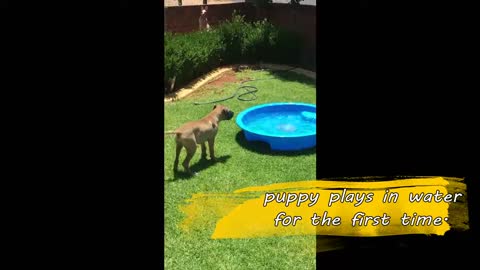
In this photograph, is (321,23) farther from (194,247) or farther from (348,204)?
(194,247)

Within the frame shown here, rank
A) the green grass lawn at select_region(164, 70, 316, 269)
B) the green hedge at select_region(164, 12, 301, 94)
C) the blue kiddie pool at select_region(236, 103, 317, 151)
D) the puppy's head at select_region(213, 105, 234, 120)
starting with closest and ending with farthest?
the green grass lawn at select_region(164, 70, 316, 269), the puppy's head at select_region(213, 105, 234, 120), the blue kiddie pool at select_region(236, 103, 317, 151), the green hedge at select_region(164, 12, 301, 94)

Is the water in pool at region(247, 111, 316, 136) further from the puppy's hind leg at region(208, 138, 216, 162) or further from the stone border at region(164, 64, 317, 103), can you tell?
the stone border at region(164, 64, 317, 103)

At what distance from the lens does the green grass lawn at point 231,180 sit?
334cm

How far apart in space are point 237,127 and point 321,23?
465 centimetres

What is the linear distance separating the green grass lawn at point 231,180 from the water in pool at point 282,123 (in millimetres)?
555

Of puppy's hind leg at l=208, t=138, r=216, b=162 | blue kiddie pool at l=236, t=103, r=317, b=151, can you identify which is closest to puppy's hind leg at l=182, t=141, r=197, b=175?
puppy's hind leg at l=208, t=138, r=216, b=162

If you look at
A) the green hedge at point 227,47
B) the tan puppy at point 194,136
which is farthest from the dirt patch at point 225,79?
the tan puppy at point 194,136

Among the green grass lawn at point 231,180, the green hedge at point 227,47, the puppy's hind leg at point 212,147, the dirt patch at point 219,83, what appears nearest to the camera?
the green grass lawn at point 231,180

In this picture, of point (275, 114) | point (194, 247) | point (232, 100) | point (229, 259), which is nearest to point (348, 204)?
point (229, 259)

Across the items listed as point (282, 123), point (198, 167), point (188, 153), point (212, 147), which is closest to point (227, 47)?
point (282, 123)

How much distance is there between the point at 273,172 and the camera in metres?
5.09

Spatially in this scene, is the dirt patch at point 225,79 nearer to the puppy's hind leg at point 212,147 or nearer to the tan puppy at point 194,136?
the tan puppy at point 194,136

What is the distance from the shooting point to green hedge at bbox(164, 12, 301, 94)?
29.9 feet

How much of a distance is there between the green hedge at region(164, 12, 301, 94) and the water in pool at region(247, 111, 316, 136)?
7.49 feet
